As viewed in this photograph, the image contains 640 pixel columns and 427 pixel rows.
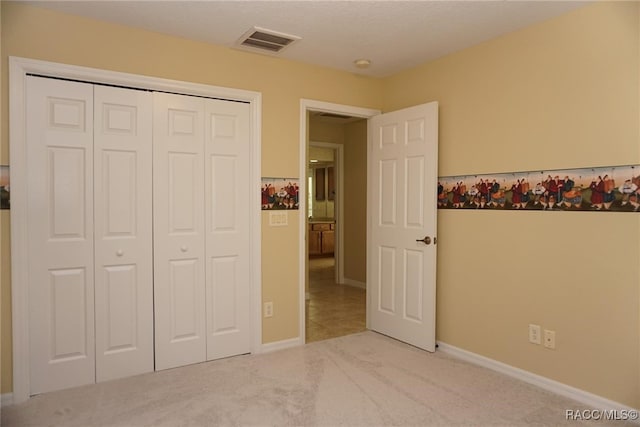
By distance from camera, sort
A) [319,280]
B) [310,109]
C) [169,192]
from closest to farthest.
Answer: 1. [169,192]
2. [310,109]
3. [319,280]

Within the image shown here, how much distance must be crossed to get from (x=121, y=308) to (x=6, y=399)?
0.80 meters

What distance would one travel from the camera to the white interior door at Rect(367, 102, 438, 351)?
3.41 meters

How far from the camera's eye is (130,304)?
9.62ft

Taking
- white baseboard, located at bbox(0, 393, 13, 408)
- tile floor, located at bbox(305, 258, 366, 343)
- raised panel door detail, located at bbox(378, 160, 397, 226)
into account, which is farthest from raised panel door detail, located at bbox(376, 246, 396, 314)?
white baseboard, located at bbox(0, 393, 13, 408)

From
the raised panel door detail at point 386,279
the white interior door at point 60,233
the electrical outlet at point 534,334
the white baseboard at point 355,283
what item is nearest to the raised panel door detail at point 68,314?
the white interior door at point 60,233

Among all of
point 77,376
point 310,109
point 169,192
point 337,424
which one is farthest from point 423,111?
point 77,376

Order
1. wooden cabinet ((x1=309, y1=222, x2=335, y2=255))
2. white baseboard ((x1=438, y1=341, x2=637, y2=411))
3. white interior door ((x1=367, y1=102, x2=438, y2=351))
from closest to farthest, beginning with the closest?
1. white baseboard ((x1=438, y1=341, x2=637, y2=411))
2. white interior door ((x1=367, y1=102, x2=438, y2=351))
3. wooden cabinet ((x1=309, y1=222, x2=335, y2=255))

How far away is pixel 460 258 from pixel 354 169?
3.17 meters

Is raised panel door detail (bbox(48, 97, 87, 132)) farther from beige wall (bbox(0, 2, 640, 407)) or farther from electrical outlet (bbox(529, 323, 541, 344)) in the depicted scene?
electrical outlet (bbox(529, 323, 541, 344))

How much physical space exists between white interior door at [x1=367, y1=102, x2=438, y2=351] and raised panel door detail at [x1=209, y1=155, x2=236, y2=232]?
4.51 ft

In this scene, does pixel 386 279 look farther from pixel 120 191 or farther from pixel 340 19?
pixel 120 191

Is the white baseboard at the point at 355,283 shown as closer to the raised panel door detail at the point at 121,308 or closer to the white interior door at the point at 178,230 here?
the white interior door at the point at 178,230

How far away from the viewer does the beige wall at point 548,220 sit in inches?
94.2

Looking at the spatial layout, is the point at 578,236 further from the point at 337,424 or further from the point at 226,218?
the point at 226,218
